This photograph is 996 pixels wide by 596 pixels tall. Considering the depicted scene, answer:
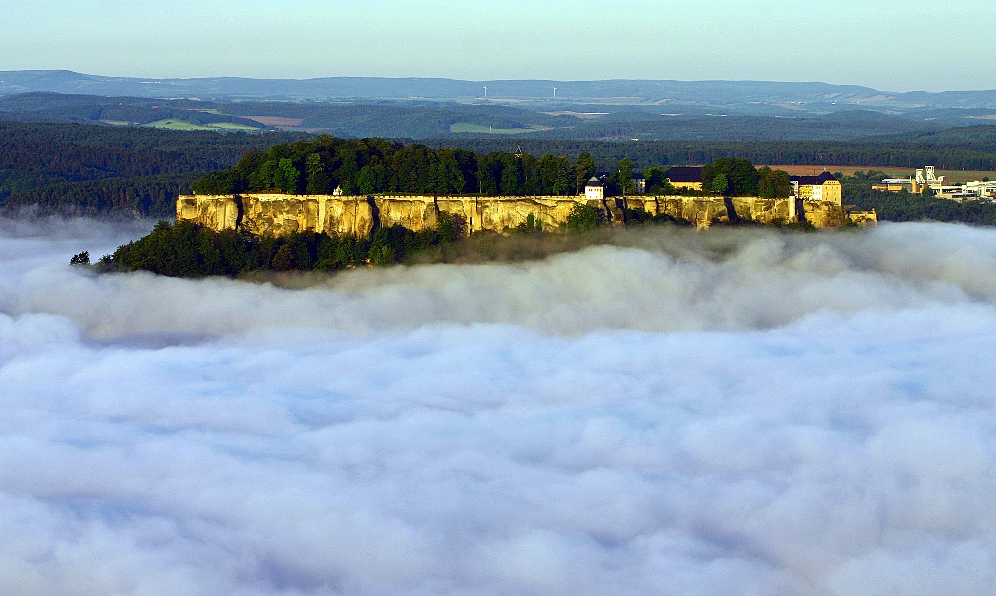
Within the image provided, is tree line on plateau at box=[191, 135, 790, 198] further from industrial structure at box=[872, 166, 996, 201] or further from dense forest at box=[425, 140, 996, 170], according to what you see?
dense forest at box=[425, 140, 996, 170]

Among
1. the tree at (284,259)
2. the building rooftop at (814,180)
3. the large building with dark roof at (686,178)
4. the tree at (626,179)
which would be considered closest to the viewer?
the tree at (284,259)

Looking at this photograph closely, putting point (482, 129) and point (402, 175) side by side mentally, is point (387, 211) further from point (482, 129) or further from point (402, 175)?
point (482, 129)

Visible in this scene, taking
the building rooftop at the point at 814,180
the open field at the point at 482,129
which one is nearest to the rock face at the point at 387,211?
the building rooftop at the point at 814,180

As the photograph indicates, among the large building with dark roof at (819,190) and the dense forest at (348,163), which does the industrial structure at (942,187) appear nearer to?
the dense forest at (348,163)

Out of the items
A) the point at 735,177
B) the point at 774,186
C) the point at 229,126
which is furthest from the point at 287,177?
the point at 229,126

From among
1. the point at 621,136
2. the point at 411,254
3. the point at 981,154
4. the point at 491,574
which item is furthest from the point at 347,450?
the point at 621,136

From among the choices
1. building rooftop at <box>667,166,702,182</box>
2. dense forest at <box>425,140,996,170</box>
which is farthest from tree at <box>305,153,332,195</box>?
dense forest at <box>425,140,996,170</box>
